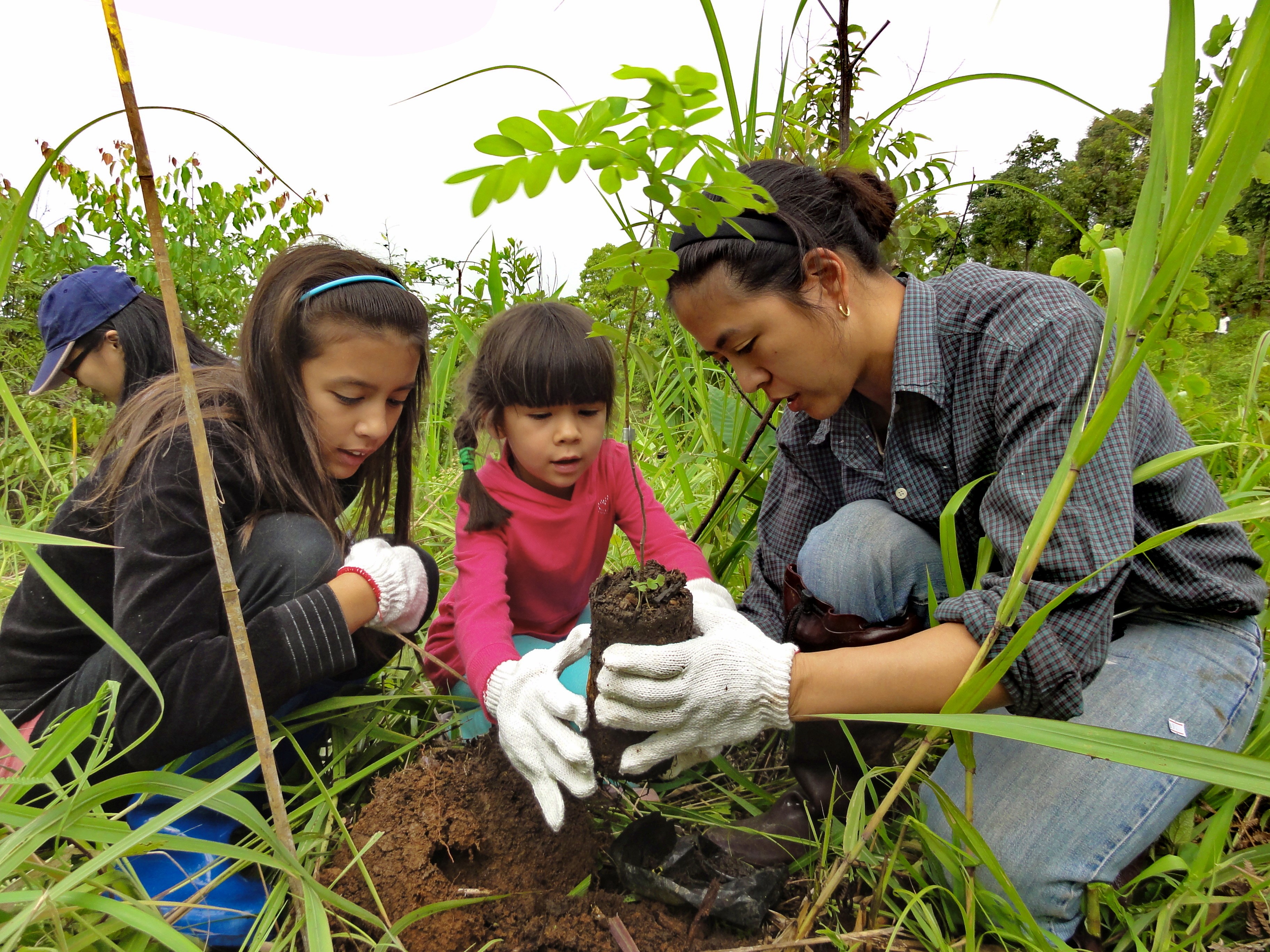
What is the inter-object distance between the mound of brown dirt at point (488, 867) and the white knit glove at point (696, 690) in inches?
7.1

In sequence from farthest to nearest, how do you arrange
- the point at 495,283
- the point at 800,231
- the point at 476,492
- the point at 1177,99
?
the point at 495,283
the point at 476,492
the point at 800,231
the point at 1177,99

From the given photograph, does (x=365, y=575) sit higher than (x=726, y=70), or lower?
lower

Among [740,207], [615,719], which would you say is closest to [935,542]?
[615,719]

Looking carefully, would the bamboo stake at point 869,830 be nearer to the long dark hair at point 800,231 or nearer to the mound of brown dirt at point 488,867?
the mound of brown dirt at point 488,867

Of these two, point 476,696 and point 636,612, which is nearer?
point 636,612

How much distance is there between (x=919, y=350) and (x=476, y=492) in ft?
3.26

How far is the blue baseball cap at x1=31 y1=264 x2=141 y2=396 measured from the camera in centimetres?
294

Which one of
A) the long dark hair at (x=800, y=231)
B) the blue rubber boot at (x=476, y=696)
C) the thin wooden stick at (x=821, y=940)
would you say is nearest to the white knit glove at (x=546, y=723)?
the blue rubber boot at (x=476, y=696)

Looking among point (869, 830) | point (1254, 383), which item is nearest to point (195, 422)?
point (869, 830)

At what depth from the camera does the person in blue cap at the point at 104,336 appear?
9.68 ft

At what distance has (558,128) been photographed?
24.1 inches

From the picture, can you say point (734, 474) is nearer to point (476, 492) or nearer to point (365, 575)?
point (476, 492)

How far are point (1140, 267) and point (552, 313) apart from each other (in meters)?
1.19

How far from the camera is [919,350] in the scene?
4.54ft
